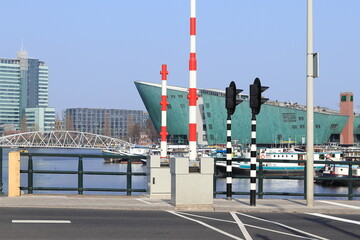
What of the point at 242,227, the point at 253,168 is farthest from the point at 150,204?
the point at 242,227

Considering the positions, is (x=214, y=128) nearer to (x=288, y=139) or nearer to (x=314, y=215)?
(x=288, y=139)

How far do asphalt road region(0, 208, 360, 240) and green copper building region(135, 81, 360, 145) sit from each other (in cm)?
14120

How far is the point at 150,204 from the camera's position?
17.4m

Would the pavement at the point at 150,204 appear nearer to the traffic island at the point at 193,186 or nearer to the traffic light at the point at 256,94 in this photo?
the traffic island at the point at 193,186

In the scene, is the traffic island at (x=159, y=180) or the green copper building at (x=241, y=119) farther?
the green copper building at (x=241, y=119)

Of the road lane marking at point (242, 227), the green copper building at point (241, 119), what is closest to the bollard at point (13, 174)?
the road lane marking at point (242, 227)

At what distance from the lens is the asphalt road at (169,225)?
39.3 ft

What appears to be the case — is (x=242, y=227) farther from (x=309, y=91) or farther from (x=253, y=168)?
(x=309, y=91)

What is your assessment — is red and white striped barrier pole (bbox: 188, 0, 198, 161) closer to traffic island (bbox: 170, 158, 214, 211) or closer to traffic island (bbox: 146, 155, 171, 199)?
traffic island (bbox: 170, 158, 214, 211)

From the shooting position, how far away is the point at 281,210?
1709 cm

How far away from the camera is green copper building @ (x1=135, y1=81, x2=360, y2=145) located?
160 meters

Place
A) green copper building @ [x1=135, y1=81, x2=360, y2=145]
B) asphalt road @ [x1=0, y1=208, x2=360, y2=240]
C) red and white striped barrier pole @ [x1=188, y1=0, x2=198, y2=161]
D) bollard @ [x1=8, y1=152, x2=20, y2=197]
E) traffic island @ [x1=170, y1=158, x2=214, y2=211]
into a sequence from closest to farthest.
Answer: asphalt road @ [x1=0, y1=208, x2=360, y2=240] < traffic island @ [x1=170, y1=158, x2=214, y2=211] < red and white striped barrier pole @ [x1=188, y1=0, x2=198, y2=161] < bollard @ [x1=8, y1=152, x2=20, y2=197] < green copper building @ [x1=135, y1=81, x2=360, y2=145]

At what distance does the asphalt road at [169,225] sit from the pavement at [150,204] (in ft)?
2.05

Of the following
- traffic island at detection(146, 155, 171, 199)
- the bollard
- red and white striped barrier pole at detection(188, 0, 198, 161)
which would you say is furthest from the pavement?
red and white striped barrier pole at detection(188, 0, 198, 161)
